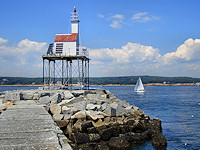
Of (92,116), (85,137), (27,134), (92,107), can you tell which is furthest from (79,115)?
(27,134)

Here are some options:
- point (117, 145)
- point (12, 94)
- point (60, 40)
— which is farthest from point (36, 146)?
point (60, 40)

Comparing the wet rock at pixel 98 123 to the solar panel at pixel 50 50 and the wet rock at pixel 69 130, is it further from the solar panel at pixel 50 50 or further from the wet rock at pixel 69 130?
the solar panel at pixel 50 50

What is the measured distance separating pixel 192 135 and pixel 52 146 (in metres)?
14.5

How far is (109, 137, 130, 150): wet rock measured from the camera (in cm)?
1309

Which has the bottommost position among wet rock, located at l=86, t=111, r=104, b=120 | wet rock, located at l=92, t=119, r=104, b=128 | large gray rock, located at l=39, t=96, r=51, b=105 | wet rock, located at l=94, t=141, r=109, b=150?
wet rock, located at l=94, t=141, r=109, b=150

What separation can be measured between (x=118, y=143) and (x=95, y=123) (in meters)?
2.06

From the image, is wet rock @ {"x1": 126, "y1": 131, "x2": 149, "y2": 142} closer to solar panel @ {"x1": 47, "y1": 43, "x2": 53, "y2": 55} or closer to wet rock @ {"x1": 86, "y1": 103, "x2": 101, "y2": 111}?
wet rock @ {"x1": 86, "y1": 103, "x2": 101, "y2": 111}

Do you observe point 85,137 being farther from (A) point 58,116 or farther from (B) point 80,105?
(B) point 80,105

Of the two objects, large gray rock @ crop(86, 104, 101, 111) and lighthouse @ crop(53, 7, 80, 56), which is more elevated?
lighthouse @ crop(53, 7, 80, 56)

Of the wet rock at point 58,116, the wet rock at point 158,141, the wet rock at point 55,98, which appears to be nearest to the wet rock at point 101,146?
the wet rock at point 58,116

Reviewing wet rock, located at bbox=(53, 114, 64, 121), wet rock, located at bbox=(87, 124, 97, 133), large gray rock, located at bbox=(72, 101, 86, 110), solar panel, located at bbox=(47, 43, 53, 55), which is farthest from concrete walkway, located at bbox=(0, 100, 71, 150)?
solar panel, located at bbox=(47, 43, 53, 55)

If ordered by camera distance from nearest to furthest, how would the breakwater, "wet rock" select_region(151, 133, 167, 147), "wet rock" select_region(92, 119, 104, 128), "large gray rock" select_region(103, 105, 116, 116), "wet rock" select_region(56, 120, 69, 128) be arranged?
the breakwater, "wet rock" select_region(56, 120, 69, 128), "wet rock" select_region(92, 119, 104, 128), "wet rock" select_region(151, 133, 167, 147), "large gray rock" select_region(103, 105, 116, 116)

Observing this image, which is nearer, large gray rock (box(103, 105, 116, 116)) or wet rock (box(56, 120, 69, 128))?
wet rock (box(56, 120, 69, 128))

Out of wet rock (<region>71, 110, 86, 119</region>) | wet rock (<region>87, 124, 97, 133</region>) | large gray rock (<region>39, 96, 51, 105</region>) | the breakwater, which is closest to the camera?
the breakwater
